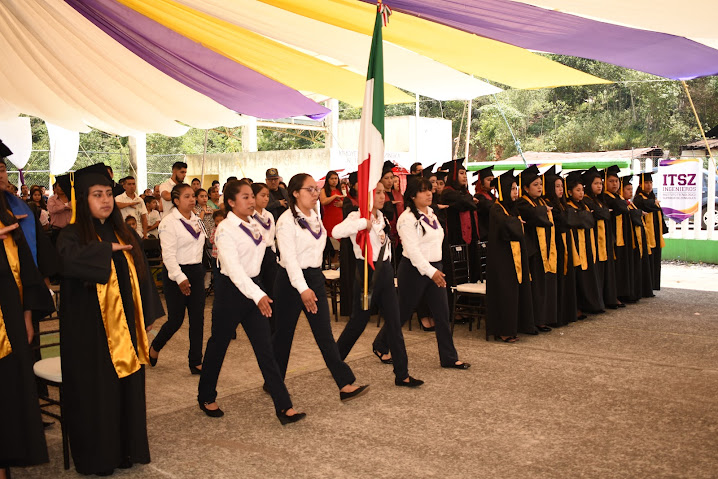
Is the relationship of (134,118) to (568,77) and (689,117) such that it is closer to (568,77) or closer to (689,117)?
(568,77)

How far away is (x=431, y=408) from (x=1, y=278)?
3.06 metres

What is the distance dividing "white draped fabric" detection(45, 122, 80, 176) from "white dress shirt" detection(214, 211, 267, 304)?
39.4ft

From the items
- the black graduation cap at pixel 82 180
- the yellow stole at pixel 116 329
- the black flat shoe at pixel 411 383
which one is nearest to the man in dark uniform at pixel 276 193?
the black flat shoe at pixel 411 383

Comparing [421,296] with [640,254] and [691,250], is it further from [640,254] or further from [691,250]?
[691,250]

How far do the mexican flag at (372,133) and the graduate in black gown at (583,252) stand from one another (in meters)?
3.99

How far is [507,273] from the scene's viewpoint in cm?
773

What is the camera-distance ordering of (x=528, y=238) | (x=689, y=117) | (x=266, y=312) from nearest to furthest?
1. (x=266, y=312)
2. (x=528, y=238)
3. (x=689, y=117)

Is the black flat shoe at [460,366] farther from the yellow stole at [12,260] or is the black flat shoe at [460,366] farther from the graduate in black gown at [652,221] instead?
the graduate in black gown at [652,221]

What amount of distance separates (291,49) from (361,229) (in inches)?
150

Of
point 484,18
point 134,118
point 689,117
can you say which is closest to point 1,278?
point 484,18

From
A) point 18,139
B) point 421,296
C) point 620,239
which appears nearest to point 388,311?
point 421,296

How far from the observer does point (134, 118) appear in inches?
460

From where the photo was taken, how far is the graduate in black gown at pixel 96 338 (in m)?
4.07

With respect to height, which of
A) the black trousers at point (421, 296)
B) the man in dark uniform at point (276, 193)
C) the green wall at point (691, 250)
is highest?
the man in dark uniform at point (276, 193)
